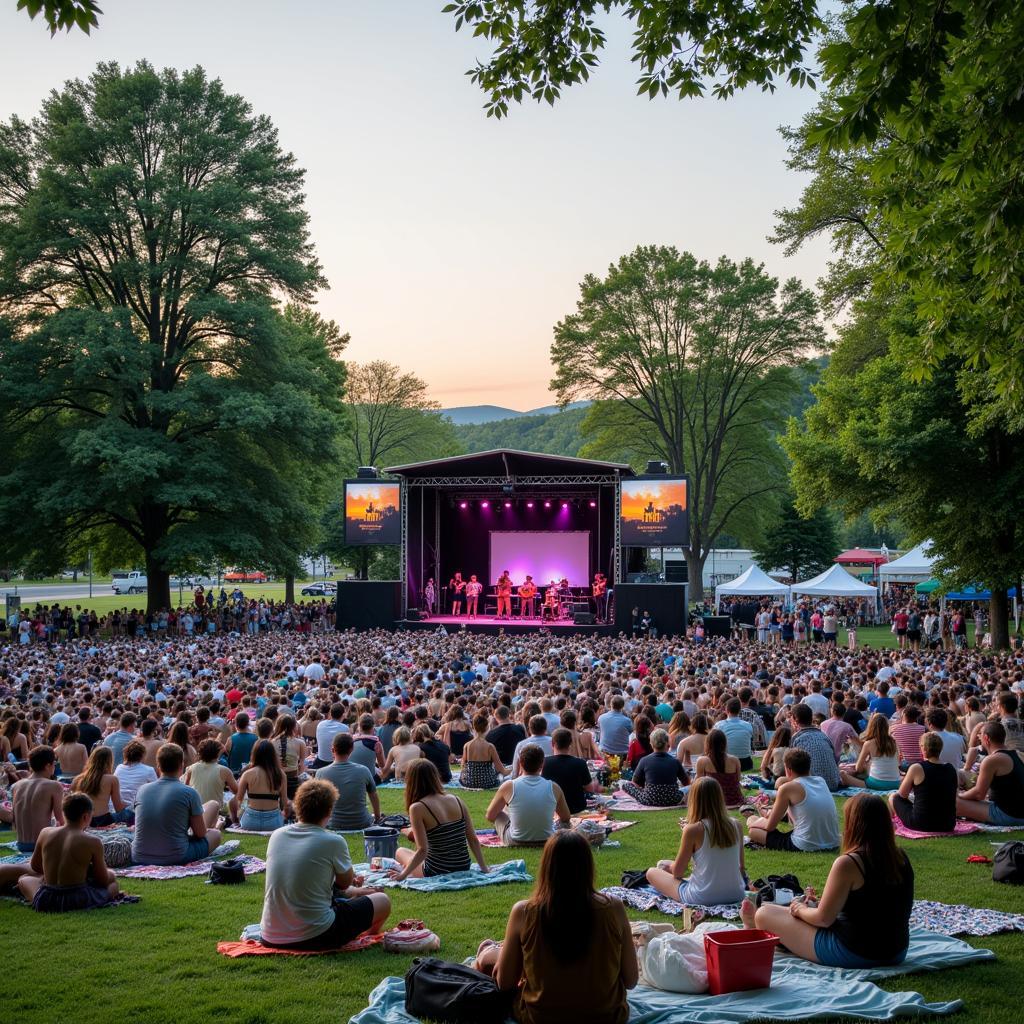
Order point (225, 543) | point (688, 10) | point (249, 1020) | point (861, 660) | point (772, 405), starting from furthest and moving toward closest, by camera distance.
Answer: point (772, 405)
point (225, 543)
point (861, 660)
point (688, 10)
point (249, 1020)

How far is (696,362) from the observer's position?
4088 centimetres

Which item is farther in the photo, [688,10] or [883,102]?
[688,10]

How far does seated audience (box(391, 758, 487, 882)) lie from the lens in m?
5.67

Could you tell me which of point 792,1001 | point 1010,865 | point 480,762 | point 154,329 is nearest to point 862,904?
point 792,1001

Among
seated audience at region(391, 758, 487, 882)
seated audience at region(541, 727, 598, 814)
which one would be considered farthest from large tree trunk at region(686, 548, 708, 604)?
seated audience at region(391, 758, 487, 882)

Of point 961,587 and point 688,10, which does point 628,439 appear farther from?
point 688,10

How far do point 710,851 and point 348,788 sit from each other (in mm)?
3233

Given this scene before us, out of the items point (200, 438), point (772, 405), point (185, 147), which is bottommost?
point (200, 438)

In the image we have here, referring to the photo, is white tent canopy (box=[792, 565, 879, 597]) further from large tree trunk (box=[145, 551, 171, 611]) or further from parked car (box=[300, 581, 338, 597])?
parked car (box=[300, 581, 338, 597])

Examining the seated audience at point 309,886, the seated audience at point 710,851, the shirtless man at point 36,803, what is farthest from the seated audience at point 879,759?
the shirtless man at point 36,803

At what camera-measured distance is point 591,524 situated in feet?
106

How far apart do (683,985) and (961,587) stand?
20441 millimetres

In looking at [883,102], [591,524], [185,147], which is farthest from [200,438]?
Answer: [883,102]

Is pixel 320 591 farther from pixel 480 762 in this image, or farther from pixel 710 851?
pixel 710 851
